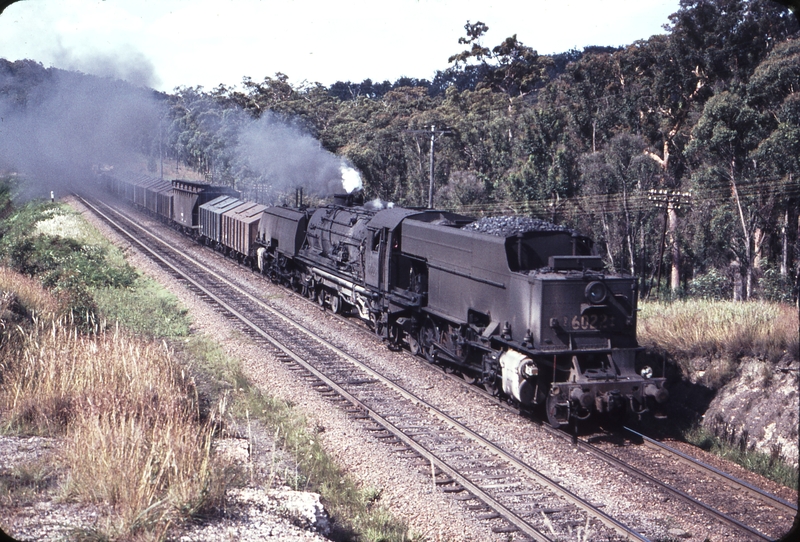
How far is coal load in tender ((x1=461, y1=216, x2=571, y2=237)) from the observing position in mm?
12914

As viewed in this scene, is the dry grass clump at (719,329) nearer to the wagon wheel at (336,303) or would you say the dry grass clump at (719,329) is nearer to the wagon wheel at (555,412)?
the wagon wheel at (555,412)

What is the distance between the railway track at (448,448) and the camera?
8.58m

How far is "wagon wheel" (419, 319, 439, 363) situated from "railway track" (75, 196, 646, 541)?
4.78 feet

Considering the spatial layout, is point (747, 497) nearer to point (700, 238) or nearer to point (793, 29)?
point (700, 238)

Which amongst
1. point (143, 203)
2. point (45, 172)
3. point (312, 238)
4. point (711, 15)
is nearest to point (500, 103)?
point (711, 15)

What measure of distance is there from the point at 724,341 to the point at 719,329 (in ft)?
1.88

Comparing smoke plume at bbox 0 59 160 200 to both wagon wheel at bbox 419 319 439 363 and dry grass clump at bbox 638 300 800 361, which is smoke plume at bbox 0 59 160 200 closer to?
wagon wheel at bbox 419 319 439 363

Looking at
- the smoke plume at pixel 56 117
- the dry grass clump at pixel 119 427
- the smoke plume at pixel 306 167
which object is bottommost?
the dry grass clump at pixel 119 427

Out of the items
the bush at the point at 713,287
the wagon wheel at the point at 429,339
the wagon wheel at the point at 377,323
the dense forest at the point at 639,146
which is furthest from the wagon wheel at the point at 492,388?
the bush at the point at 713,287

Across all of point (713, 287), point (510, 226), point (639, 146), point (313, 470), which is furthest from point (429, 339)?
point (639, 146)

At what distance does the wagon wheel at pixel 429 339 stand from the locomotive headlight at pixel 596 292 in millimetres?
4722

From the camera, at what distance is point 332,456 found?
1089 cm

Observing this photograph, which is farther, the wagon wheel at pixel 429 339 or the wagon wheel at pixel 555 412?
the wagon wheel at pixel 429 339

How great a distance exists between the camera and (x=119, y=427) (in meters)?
8.47
